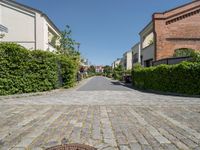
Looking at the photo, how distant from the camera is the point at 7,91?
11.6 metres

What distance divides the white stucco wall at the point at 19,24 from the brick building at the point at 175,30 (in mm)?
12752

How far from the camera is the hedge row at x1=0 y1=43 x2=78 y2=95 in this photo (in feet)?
37.9

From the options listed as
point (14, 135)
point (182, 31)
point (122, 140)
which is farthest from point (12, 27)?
point (122, 140)

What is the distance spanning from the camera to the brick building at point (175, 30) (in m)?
20.4

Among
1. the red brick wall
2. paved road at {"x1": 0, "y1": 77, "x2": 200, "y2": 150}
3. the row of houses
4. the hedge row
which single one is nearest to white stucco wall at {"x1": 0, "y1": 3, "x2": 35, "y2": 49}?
the hedge row

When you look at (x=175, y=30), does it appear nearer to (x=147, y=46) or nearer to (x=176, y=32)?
(x=176, y=32)

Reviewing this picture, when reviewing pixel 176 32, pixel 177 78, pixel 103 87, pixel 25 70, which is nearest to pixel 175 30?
pixel 176 32

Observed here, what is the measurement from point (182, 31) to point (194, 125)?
17441 millimetres

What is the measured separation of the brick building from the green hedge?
5499mm

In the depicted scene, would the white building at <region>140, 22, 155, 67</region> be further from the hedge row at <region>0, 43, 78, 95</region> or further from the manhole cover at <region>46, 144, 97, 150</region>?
the manhole cover at <region>46, 144, 97, 150</region>

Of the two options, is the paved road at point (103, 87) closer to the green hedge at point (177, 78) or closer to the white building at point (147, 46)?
the green hedge at point (177, 78)

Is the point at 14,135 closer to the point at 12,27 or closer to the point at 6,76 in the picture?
the point at 6,76

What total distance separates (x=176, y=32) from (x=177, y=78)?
383 inches

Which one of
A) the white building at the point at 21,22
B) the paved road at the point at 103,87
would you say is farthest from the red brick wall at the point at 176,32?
the white building at the point at 21,22
